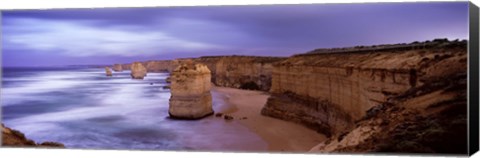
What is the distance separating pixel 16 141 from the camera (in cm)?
871

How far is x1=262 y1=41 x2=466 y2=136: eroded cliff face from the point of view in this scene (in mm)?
7059

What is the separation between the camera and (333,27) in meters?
8.29

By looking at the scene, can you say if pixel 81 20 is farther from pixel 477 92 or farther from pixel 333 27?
pixel 477 92

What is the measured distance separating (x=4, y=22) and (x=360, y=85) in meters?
6.06

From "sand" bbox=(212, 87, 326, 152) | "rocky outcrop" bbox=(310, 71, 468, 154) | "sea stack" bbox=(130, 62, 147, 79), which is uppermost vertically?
"sea stack" bbox=(130, 62, 147, 79)

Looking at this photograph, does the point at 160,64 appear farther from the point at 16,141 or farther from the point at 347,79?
the point at 347,79

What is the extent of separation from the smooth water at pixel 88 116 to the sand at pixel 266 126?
15.1 inches

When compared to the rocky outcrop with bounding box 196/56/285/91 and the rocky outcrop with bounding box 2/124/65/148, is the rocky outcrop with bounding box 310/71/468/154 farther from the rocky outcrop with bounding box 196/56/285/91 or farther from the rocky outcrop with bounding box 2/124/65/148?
the rocky outcrop with bounding box 2/124/65/148

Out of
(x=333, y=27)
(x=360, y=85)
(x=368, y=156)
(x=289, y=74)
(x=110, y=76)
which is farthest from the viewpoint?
(x=289, y=74)

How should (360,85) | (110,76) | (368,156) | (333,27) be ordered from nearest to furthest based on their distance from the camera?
(368,156) → (333,27) → (360,85) → (110,76)

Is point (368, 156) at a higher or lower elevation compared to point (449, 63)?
lower

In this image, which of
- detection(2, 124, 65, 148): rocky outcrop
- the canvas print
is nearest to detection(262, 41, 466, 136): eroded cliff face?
the canvas print

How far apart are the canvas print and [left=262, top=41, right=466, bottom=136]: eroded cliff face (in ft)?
0.09

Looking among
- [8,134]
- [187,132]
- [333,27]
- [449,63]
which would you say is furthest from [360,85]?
[8,134]
